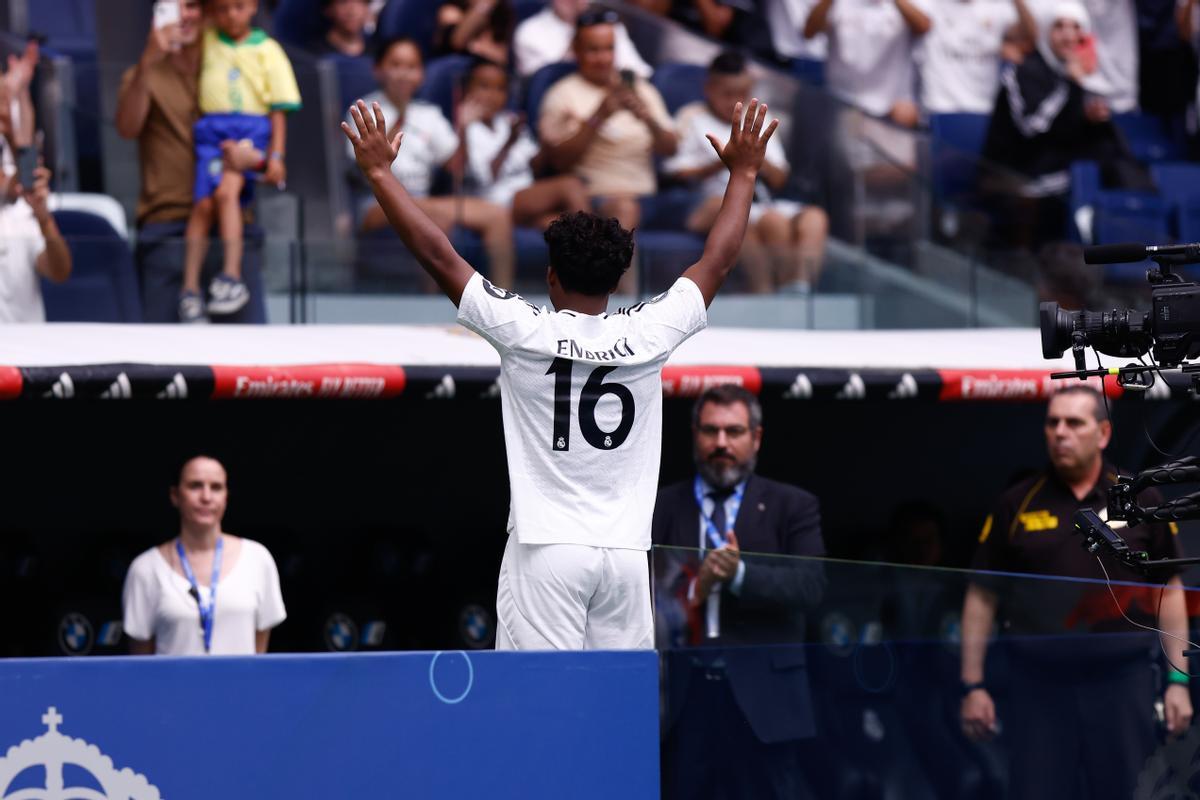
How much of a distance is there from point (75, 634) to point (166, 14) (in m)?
2.55

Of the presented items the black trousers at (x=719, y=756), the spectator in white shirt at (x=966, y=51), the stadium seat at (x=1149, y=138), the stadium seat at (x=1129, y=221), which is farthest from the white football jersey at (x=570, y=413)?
the stadium seat at (x=1149, y=138)

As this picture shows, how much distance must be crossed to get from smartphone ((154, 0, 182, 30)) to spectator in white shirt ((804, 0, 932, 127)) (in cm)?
400

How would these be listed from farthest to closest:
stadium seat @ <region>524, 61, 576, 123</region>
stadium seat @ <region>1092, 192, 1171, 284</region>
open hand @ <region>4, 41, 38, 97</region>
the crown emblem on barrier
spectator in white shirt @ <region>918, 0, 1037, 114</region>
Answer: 1. spectator in white shirt @ <region>918, 0, 1037, 114</region>
2. stadium seat @ <region>1092, 192, 1171, 284</region>
3. stadium seat @ <region>524, 61, 576, 123</region>
4. open hand @ <region>4, 41, 38, 97</region>
5. the crown emblem on barrier

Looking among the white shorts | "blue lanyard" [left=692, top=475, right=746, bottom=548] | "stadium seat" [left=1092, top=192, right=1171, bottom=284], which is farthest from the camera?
"stadium seat" [left=1092, top=192, right=1171, bottom=284]

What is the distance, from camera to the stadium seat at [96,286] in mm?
7191

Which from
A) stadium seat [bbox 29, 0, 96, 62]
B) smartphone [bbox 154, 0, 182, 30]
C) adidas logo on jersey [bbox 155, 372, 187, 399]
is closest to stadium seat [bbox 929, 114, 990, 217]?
smartphone [bbox 154, 0, 182, 30]

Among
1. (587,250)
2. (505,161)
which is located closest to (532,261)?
(505,161)

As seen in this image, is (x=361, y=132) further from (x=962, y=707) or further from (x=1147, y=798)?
(x=1147, y=798)

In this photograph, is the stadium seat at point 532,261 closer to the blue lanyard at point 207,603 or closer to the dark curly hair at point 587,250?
the blue lanyard at point 207,603

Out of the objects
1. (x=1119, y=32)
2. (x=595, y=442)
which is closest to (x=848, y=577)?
(x=595, y=442)

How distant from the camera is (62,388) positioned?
20.5 feet

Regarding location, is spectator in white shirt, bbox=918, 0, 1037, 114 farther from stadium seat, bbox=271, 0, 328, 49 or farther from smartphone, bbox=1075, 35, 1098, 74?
stadium seat, bbox=271, 0, 328, 49

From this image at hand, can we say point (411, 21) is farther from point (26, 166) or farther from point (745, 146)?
point (745, 146)

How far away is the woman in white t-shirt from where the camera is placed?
6.33m
